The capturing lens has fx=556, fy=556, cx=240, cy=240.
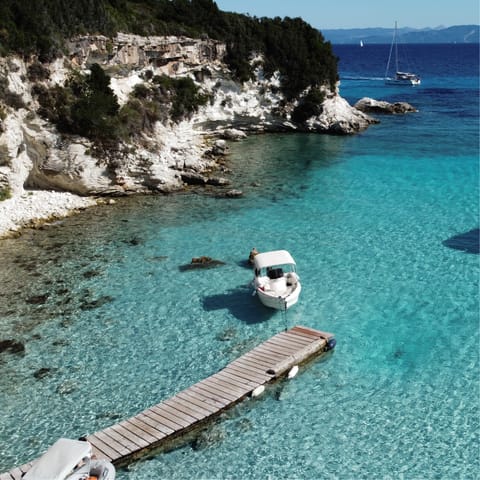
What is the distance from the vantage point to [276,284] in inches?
883

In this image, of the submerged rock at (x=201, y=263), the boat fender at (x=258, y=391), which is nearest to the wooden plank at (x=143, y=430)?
the boat fender at (x=258, y=391)

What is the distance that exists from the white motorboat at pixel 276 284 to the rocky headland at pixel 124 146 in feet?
47.1

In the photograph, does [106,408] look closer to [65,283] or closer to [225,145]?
[65,283]

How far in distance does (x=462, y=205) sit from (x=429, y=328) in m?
16.0

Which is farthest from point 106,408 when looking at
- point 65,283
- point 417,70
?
point 417,70

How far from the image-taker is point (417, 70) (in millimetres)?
144625

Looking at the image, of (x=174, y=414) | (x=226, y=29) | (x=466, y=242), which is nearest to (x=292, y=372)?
(x=174, y=414)

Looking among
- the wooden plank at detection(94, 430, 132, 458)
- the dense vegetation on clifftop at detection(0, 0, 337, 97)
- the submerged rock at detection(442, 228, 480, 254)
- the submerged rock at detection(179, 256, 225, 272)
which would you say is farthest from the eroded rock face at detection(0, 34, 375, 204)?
the wooden plank at detection(94, 430, 132, 458)

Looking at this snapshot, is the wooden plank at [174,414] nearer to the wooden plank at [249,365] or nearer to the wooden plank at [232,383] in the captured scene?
the wooden plank at [232,383]

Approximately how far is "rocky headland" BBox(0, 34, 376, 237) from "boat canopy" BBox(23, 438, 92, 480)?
18.3 meters

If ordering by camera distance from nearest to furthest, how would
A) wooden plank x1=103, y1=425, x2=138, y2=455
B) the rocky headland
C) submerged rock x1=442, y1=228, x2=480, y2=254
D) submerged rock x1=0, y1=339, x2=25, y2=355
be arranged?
1. wooden plank x1=103, y1=425, x2=138, y2=455
2. submerged rock x1=0, y1=339, x2=25, y2=355
3. submerged rock x1=442, y1=228, x2=480, y2=254
4. the rocky headland

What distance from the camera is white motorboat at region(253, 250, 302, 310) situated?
21531 millimetres

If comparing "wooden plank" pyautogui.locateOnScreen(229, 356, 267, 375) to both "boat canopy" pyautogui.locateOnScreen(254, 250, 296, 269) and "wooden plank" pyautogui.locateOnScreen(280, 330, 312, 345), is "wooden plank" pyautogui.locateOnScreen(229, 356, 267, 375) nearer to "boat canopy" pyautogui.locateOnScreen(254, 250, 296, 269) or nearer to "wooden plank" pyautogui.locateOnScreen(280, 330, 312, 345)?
"wooden plank" pyautogui.locateOnScreen(280, 330, 312, 345)

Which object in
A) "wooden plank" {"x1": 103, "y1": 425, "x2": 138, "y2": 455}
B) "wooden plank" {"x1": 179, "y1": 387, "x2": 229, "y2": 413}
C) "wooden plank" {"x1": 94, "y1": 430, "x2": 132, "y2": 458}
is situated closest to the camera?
"wooden plank" {"x1": 94, "y1": 430, "x2": 132, "y2": 458}
